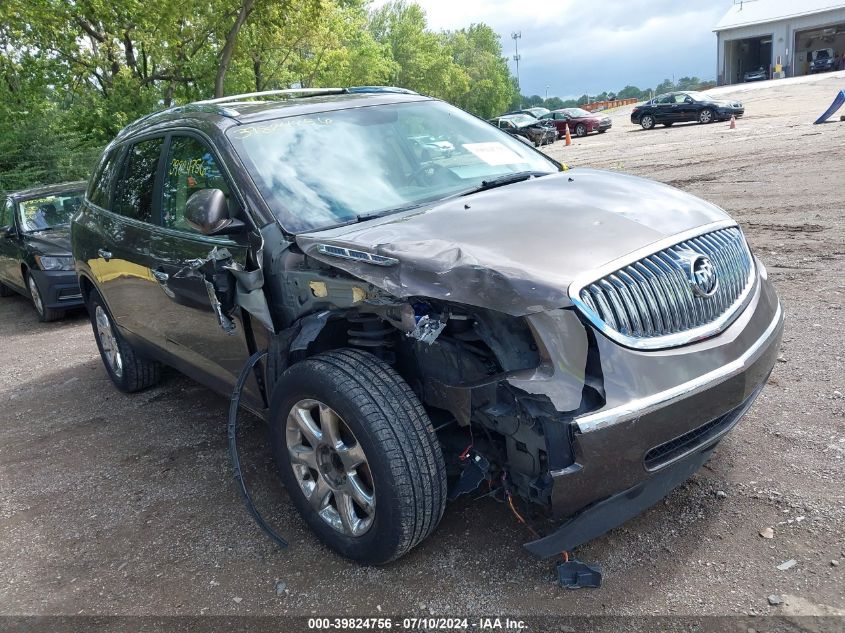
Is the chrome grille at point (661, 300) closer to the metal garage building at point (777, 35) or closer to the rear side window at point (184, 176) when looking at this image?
the rear side window at point (184, 176)

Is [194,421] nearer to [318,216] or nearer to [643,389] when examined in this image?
[318,216]

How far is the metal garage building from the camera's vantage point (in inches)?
2263

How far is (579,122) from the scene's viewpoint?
34.0 metres

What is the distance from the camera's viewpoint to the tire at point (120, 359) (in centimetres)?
523

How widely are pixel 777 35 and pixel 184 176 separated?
223 feet

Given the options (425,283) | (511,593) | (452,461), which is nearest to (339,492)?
(452,461)

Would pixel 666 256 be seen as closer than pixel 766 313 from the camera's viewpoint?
Yes

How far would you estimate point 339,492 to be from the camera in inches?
115

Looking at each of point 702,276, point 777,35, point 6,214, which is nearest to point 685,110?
point 6,214

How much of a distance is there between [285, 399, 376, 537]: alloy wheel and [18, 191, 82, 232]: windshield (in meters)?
7.28

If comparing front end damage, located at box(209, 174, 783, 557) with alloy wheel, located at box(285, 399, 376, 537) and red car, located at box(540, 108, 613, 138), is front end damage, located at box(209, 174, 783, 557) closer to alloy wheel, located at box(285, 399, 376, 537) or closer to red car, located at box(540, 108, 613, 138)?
alloy wheel, located at box(285, 399, 376, 537)

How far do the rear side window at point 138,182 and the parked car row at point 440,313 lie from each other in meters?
0.13

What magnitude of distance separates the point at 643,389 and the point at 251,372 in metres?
1.95

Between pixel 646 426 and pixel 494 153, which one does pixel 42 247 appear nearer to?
pixel 494 153
